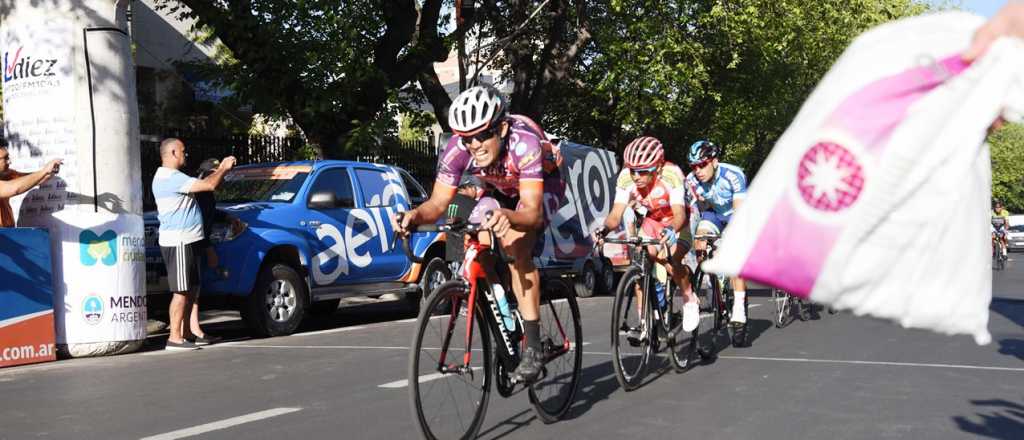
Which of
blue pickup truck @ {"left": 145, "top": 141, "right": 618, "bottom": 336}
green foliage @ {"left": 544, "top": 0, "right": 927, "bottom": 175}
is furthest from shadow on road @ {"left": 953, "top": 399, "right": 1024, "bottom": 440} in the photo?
green foliage @ {"left": 544, "top": 0, "right": 927, "bottom": 175}

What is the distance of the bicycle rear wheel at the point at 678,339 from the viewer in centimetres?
819

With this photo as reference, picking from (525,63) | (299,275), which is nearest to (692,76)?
(525,63)

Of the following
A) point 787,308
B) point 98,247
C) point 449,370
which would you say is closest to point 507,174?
point 449,370

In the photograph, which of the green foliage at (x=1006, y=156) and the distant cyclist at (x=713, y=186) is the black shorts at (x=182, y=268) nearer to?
the distant cyclist at (x=713, y=186)

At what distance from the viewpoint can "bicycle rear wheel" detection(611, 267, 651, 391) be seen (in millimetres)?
7391

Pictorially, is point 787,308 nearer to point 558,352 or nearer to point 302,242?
point 302,242

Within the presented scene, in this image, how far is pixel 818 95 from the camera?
3.01m

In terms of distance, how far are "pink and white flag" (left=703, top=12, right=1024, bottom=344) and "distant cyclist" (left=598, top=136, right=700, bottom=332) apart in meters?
4.87

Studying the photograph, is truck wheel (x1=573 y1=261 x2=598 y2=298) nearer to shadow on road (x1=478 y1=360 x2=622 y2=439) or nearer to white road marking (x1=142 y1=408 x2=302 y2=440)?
shadow on road (x1=478 y1=360 x2=622 y2=439)

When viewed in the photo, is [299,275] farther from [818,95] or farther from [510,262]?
[818,95]

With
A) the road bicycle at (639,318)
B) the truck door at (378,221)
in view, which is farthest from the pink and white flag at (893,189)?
the truck door at (378,221)

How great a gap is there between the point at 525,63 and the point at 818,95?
20550 mm

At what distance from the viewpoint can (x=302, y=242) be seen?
1180 centimetres

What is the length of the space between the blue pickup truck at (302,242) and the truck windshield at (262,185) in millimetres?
11
